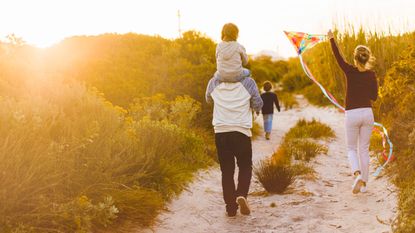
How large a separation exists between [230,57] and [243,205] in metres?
1.78

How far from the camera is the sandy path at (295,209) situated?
570 cm

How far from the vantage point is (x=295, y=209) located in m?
6.49

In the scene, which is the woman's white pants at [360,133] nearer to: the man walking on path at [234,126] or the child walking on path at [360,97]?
the child walking on path at [360,97]

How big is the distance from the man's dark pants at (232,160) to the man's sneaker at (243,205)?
5cm

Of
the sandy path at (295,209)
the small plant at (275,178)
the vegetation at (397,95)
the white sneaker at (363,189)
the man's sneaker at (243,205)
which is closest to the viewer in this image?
the vegetation at (397,95)

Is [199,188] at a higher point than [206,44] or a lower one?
lower

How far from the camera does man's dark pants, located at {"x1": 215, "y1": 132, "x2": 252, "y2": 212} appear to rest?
5883mm

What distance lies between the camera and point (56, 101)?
5625 mm

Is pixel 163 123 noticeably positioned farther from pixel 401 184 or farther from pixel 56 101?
pixel 401 184

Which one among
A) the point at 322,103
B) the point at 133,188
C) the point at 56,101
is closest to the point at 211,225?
the point at 133,188

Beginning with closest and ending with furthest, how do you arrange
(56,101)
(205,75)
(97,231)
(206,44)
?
(97,231) < (56,101) < (205,75) < (206,44)

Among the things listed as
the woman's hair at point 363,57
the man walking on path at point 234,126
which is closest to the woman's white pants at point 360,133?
the woman's hair at point 363,57

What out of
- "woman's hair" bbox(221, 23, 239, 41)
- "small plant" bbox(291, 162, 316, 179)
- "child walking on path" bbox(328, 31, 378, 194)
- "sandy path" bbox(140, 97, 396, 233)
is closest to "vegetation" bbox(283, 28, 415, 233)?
"sandy path" bbox(140, 97, 396, 233)

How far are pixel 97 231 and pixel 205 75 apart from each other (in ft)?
28.8
